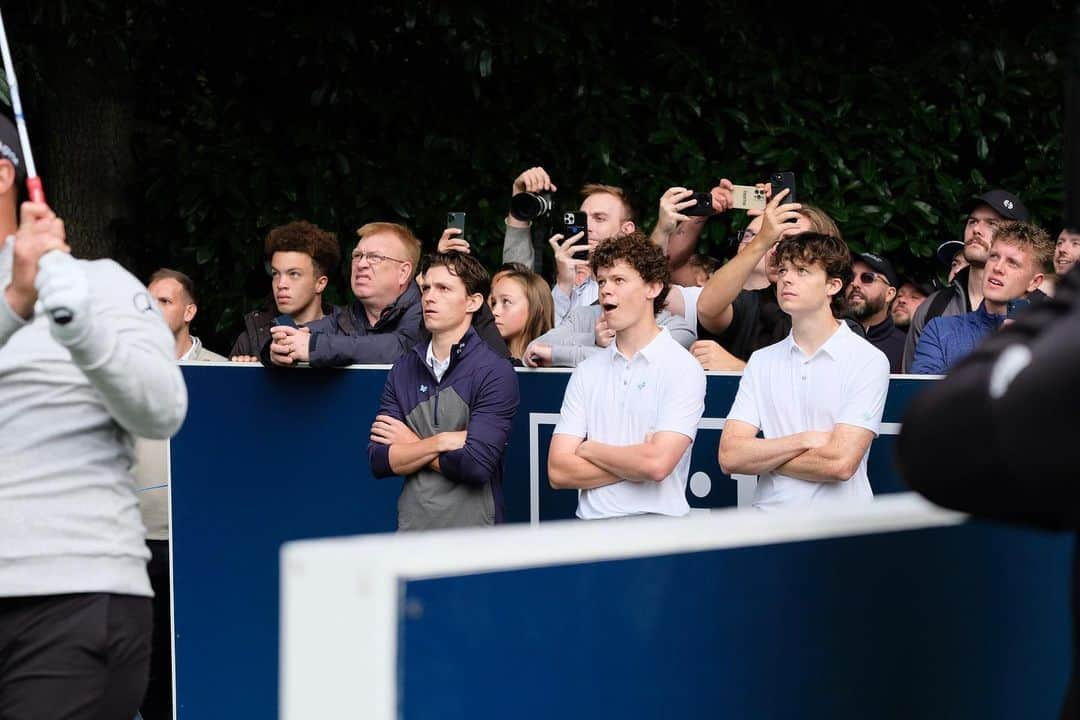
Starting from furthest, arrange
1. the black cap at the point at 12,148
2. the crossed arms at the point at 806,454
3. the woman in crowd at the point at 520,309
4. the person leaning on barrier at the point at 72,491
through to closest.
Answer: the woman in crowd at the point at 520,309, the crossed arms at the point at 806,454, the black cap at the point at 12,148, the person leaning on barrier at the point at 72,491

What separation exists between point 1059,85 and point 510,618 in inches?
343

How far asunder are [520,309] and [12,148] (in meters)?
3.73

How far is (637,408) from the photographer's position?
18.3 feet

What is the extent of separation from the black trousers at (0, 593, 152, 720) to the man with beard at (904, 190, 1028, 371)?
174 inches

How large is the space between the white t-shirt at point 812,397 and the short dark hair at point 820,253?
0.22 m

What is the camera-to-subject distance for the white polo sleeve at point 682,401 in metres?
5.47

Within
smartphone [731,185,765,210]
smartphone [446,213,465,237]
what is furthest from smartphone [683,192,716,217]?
smartphone [446,213,465,237]

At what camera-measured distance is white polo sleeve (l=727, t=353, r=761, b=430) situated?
215 inches

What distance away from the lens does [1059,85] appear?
9734 mm

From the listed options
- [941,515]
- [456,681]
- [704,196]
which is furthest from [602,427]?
[456,681]

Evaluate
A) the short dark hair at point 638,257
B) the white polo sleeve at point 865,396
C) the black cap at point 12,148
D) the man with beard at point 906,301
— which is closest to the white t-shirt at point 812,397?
the white polo sleeve at point 865,396

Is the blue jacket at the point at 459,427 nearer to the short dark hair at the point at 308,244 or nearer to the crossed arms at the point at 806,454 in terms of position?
the crossed arms at the point at 806,454

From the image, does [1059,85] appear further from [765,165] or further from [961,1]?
[765,165]

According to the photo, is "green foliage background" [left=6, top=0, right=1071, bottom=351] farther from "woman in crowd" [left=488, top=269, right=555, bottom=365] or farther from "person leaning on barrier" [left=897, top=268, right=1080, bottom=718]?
"person leaning on barrier" [left=897, top=268, right=1080, bottom=718]
